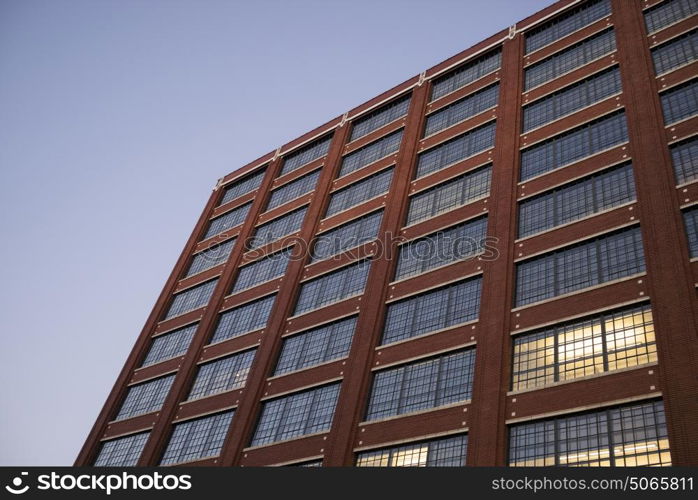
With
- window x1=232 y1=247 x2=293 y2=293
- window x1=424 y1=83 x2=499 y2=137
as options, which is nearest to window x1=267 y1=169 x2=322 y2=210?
window x1=232 y1=247 x2=293 y2=293

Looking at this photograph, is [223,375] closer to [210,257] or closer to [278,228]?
[278,228]

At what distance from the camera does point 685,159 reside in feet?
93.6

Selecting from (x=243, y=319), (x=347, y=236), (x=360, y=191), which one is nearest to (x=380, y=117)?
(x=360, y=191)

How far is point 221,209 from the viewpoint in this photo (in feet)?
189

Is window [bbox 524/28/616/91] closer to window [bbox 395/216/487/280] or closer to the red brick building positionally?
the red brick building

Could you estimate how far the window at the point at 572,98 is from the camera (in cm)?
3559

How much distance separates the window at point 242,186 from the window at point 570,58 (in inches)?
984

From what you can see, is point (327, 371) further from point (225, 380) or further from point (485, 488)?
point (485, 488)

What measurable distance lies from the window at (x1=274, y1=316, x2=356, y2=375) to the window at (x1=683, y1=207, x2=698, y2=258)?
16613 millimetres

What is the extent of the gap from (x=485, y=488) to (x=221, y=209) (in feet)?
140

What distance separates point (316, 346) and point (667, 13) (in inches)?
1053

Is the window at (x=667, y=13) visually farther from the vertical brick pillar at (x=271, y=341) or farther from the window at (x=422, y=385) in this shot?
the vertical brick pillar at (x=271, y=341)

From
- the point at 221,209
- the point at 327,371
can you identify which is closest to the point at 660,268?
the point at 327,371

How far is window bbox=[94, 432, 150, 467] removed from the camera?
39.8 meters
